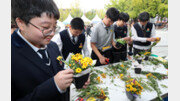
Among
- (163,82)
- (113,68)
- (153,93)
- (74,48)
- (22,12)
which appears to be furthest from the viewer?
(74,48)

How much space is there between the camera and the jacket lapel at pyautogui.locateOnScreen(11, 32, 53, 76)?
942mm

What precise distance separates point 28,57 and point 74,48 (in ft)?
6.03

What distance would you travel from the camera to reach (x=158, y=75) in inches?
82.6

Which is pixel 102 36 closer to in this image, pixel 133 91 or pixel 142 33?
pixel 142 33

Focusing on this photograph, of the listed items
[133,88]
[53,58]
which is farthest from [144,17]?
[53,58]

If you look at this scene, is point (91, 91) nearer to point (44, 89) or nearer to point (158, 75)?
point (44, 89)

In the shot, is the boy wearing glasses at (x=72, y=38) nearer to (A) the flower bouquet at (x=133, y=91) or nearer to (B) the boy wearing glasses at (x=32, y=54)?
(B) the boy wearing glasses at (x=32, y=54)

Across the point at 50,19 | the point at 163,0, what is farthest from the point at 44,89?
the point at 163,0

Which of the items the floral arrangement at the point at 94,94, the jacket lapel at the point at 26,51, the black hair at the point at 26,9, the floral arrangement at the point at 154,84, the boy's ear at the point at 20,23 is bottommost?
the floral arrangement at the point at 154,84

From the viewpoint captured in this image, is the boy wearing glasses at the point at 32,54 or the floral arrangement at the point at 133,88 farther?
the floral arrangement at the point at 133,88

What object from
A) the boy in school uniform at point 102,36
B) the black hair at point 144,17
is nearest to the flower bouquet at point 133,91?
the boy in school uniform at point 102,36

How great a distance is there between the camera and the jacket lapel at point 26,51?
94 cm

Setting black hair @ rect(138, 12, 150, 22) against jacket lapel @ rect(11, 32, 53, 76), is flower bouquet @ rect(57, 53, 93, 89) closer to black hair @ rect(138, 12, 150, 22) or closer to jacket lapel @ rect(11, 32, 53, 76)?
jacket lapel @ rect(11, 32, 53, 76)

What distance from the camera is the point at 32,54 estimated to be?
3.27 ft
